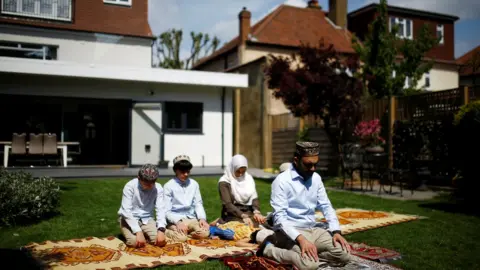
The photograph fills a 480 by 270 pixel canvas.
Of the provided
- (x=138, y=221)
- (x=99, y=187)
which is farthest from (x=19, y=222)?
(x=99, y=187)

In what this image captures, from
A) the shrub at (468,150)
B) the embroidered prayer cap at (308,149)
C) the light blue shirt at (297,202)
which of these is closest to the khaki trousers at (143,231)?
the light blue shirt at (297,202)

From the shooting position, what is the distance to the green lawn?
5.16 m

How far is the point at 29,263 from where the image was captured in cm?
456

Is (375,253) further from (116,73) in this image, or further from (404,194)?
(116,73)

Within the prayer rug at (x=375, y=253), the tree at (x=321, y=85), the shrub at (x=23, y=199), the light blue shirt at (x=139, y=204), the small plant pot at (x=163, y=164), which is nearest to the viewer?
the prayer rug at (x=375, y=253)

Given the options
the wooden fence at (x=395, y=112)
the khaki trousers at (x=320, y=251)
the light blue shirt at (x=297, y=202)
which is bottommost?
the khaki trousers at (x=320, y=251)

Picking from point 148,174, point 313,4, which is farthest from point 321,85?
point 313,4

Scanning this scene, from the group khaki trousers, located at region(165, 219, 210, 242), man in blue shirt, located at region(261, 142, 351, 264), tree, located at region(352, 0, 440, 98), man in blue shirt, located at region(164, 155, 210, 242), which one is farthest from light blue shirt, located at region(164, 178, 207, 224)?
tree, located at region(352, 0, 440, 98)

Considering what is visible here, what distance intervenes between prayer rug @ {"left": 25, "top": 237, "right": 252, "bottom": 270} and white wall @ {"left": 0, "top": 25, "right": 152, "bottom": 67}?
487 inches

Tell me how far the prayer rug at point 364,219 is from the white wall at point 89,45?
12739 mm

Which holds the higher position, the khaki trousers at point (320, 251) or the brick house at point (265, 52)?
the brick house at point (265, 52)

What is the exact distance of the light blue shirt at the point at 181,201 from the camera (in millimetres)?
6086

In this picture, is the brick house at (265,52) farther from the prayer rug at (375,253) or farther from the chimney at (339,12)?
the prayer rug at (375,253)

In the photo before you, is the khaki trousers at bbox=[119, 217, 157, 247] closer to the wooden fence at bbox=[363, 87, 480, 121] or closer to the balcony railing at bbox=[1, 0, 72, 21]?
the wooden fence at bbox=[363, 87, 480, 121]
